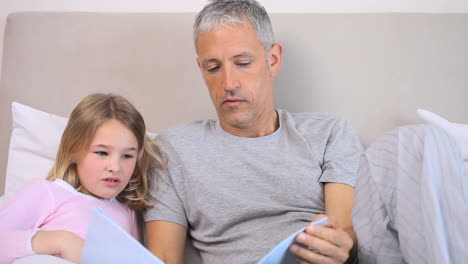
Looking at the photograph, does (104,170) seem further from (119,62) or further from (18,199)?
(119,62)

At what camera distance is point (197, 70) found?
5.34ft

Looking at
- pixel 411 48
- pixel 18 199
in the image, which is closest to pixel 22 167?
pixel 18 199

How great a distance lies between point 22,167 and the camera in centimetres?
150

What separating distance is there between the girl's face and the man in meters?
0.12

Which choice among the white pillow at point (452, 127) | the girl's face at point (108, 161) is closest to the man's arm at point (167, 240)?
the girl's face at point (108, 161)

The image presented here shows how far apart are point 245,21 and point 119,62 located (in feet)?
1.75

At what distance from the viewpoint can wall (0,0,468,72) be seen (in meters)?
1.74

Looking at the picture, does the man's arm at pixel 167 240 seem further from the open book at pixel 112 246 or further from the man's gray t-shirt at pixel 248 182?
the open book at pixel 112 246

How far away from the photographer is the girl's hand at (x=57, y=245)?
3.34ft

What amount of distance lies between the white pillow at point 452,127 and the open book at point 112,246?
807mm

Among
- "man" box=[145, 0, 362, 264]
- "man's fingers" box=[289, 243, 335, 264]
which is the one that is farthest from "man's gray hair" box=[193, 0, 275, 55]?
"man's fingers" box=[289, 243, 335, 264]

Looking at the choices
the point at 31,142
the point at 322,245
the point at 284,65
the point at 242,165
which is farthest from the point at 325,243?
the point at 31,142

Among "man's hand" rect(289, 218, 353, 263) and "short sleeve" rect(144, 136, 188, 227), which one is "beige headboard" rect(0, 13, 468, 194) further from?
"man's hand" rect(289, 218, 353, 263)

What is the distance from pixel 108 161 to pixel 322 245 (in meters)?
0.62
